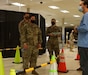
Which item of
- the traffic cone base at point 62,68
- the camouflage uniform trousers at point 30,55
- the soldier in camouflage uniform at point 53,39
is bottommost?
the traffic cone base at point 62,68

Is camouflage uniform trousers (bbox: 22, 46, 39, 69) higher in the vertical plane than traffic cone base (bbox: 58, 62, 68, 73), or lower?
higher

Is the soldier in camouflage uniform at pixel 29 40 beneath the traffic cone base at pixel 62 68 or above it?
above

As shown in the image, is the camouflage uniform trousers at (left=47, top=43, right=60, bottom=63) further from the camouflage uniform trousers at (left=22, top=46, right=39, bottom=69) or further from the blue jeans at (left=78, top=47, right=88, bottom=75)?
the blue jeans at (left=78, top=47, right=88, bottom=75)

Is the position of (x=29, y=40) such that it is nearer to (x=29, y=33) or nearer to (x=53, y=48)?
(x=29, y=33)

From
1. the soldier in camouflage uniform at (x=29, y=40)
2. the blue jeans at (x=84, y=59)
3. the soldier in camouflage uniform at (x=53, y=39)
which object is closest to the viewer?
the blue jeans at (x=84, y=59)

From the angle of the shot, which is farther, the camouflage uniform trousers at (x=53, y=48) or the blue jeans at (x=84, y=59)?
the camouflage uniform trousers at (x=53, y=48)

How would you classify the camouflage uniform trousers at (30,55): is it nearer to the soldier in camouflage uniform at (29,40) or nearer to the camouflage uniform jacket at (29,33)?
the soldier in camouflage uniform at (29,40)

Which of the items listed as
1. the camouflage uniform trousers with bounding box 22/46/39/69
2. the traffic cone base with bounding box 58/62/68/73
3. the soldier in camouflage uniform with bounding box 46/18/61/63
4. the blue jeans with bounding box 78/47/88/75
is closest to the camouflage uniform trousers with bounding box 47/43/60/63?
the soldier in camouflage uniform with bounding box 46/18/61/63

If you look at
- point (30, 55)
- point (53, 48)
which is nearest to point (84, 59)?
point (30, 55)

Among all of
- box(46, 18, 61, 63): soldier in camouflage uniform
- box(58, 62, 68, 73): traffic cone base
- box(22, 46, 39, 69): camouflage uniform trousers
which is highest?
box(46, 18, 61, 63): soldier in camouflage uniform

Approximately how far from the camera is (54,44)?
705 cm

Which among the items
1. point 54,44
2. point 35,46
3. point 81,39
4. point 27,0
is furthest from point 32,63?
point 27,0

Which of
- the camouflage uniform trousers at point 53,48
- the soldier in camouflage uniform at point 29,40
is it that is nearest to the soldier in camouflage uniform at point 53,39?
the camouflage uniform trousers at point 53,48

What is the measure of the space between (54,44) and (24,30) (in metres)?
1.78
